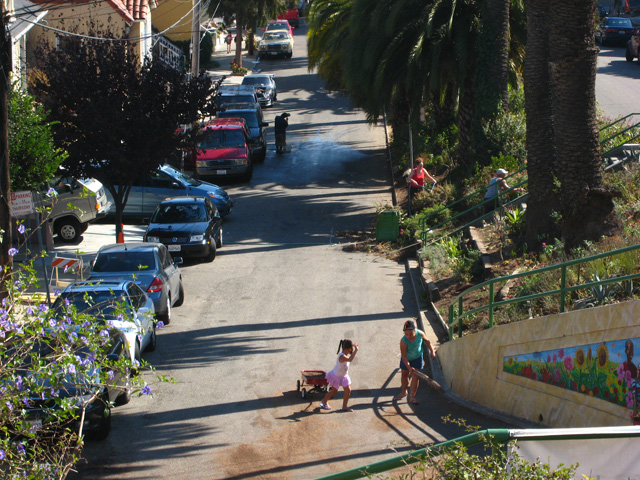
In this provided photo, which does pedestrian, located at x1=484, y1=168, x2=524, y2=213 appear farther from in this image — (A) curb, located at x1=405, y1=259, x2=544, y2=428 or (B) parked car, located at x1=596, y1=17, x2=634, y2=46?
(B) parked car, located at x1=596, y1=17, x2=634, y2=46

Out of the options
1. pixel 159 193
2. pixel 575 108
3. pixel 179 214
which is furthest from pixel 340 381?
pixel 159 193

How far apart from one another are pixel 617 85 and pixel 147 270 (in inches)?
976

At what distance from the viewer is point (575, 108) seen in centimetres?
1261

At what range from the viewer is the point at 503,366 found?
9828mm

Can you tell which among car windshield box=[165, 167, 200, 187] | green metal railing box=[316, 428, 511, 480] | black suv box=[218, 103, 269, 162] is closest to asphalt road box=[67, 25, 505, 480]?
car windshield box=[165, 167, 200, 187]

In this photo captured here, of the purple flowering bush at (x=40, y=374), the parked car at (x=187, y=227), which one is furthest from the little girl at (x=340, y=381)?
the parked car at (x=187, y=227)

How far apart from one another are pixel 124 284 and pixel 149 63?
780 cm

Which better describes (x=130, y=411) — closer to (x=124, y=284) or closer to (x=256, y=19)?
(x=124, y=284)

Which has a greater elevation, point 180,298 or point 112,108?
point 112,108

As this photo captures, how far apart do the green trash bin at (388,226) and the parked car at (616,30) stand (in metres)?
31.4

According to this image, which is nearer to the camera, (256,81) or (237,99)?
(237,99)

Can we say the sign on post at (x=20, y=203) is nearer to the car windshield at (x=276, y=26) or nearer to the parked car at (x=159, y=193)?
the parked car at (x=159, y=193)

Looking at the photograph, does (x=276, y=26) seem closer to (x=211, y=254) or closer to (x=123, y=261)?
(x=211, y=254)

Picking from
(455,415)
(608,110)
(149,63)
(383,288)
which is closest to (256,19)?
(608,110)
